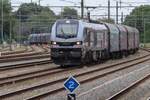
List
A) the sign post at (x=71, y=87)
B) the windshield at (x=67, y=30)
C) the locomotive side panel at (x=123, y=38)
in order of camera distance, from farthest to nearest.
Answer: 1. the locomotive side panel at (x=123, y=38)
2. the windshield at (x=67, y=30)
3. the sign post at (x=71, y=87)

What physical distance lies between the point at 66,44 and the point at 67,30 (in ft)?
3.26

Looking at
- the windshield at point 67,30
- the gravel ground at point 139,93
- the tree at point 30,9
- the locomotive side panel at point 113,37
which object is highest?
the tree at point 30,9

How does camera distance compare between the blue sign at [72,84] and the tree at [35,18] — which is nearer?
the blue sign at [72,84]

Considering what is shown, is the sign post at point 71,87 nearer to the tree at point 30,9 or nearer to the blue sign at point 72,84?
the blue sign at point 72,84

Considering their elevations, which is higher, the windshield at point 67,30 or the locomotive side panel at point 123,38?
the windshield at point 67,30

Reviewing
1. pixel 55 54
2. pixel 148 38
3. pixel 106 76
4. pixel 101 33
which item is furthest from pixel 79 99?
pixel 148 38

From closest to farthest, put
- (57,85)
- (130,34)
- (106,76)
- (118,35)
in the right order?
(57,85), (106,76), (118,35), (130,34)

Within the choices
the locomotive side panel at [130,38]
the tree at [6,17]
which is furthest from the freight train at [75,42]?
the tree at [6,17]

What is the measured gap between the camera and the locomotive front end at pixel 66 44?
30.8 meters

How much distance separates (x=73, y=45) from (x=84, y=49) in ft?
3.17

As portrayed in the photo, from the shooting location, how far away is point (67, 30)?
31.5 m

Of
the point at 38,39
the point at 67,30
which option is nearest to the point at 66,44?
the point at 67,30

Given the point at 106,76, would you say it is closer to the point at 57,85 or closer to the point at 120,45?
the point at 57,85

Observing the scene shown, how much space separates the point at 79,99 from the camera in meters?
15.8
